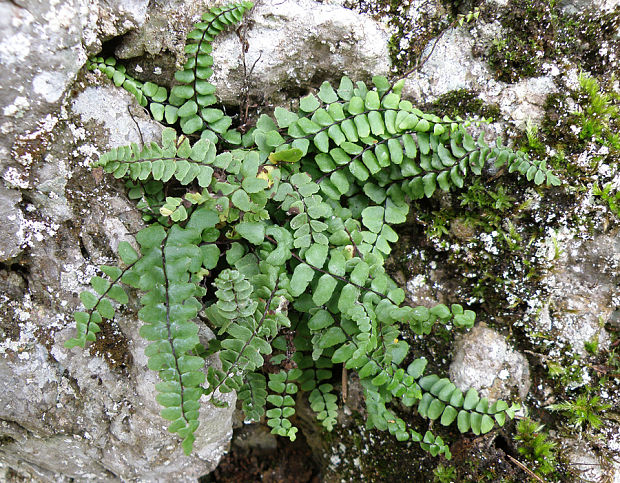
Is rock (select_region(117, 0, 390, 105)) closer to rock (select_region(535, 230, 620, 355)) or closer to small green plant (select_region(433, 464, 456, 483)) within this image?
rock (select_region(535, 230, 620, 355))

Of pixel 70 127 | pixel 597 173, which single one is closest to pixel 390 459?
pixel 597 173

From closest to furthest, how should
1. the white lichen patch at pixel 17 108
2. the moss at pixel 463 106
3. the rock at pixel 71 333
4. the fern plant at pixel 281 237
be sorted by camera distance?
the white lichen patch at pixel 17 108 < the fern plant at pixel 281 237 < the rock at pixel 71 333 < the moss at pixel 463 106

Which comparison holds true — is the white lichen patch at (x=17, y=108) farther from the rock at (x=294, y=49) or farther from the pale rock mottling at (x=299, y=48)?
the pale rock mottling at (x=299, y=48)

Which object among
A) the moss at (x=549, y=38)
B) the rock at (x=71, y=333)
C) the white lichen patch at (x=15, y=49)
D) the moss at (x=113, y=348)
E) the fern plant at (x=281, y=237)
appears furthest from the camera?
the moss at (x=549, y=38)

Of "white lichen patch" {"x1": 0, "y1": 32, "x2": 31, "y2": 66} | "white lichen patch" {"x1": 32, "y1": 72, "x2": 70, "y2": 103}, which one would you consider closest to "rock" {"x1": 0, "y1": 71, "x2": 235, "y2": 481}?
"white lichen patch" {"x1": 32, "y1": 72, "x2": 70, "y2": 103}

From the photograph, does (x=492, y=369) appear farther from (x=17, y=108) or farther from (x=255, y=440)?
(x=17, y=108)

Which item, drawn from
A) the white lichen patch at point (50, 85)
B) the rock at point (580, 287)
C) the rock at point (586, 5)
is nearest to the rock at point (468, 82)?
the rock at point (586, 5)

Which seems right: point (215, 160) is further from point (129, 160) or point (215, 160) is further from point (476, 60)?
point (476, 60)
